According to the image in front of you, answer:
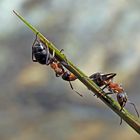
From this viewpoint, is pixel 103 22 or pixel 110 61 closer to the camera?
pixel 110 61

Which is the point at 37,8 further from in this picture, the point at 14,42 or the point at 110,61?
the point at 110,61

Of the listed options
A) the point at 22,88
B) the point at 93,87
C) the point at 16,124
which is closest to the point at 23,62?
the point at 22,88

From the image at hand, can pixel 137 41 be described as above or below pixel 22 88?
below

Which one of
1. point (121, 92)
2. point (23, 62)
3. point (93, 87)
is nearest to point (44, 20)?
point (23, 62)

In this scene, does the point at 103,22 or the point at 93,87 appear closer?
the point at 93,87

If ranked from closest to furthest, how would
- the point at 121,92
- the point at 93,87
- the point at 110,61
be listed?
the point at 93,87 → the point at 121,92 → the point at 110,61

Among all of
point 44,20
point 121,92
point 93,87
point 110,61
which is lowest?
point 93,87

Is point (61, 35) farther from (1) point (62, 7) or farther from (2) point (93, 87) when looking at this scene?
(2) point (93, 87)

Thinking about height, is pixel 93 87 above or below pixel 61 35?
below

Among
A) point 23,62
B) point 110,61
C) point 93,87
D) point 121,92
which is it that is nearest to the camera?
point 93,87

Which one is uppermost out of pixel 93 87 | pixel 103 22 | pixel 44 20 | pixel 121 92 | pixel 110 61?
pixel 44 20
